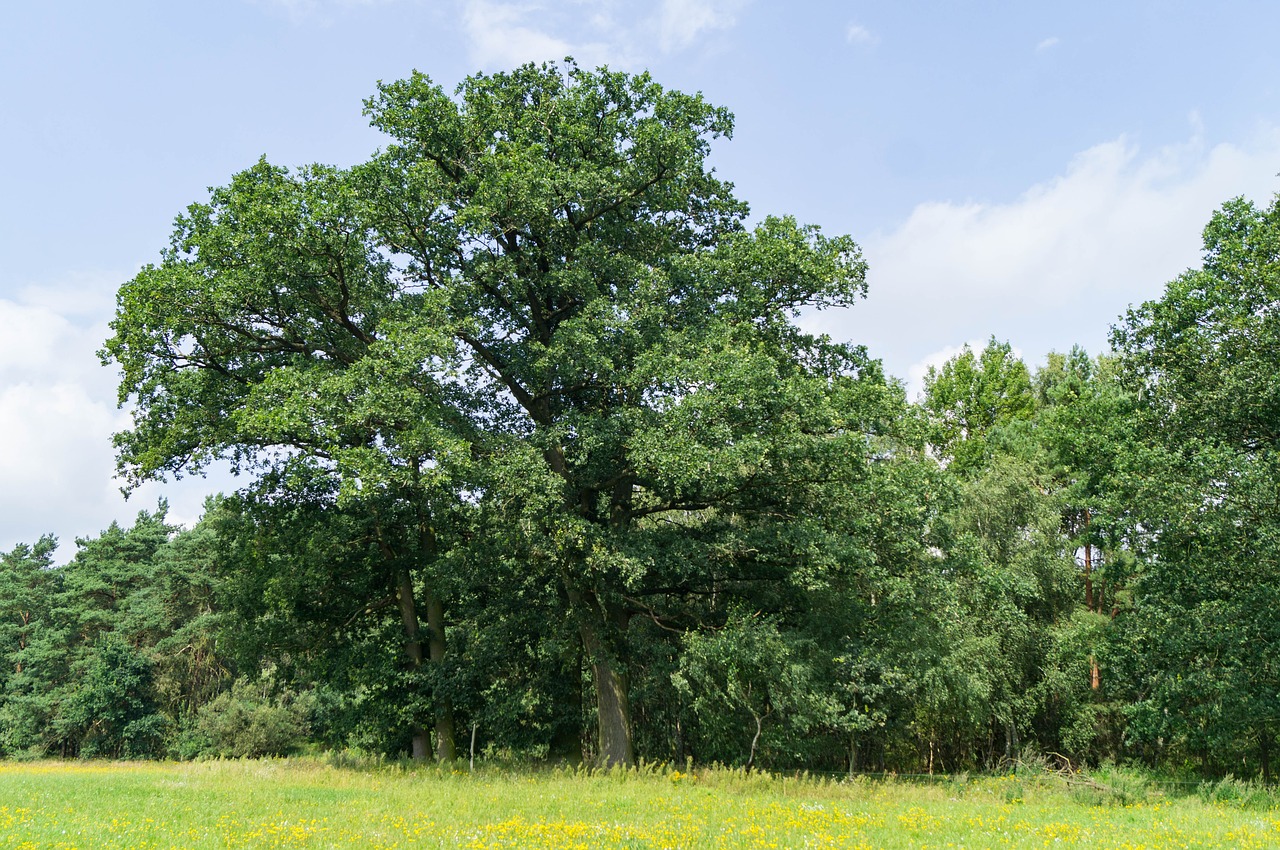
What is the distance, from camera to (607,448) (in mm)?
18281

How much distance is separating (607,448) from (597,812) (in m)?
7.83

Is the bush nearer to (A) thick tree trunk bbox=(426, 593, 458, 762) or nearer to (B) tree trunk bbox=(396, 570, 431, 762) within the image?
(B) tree trunk bbox=(396, 570, 431, 762)

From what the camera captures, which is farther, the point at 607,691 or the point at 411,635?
the point at 411,635

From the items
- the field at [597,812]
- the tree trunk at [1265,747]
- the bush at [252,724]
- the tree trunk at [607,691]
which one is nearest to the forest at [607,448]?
the tree trunk at [607,691]

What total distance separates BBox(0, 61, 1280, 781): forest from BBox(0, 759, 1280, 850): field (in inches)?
109

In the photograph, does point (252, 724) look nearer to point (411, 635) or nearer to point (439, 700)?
point (411, 635)

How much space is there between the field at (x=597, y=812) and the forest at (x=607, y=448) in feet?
9.09

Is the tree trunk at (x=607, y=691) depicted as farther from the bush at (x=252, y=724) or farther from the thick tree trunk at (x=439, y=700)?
the bush at (x=252, y=724)

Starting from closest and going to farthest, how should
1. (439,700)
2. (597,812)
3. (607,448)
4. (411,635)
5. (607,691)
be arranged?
(597,812), (607,448), (607,691), (439,700), (411,635)

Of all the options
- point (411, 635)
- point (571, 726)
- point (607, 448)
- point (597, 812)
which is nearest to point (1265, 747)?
point (571, 726)

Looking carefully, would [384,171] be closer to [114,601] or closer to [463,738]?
[463,738]

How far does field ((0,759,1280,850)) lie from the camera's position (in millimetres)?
10320

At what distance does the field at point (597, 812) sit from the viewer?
406 inches

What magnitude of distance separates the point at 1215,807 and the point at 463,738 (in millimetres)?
19959
